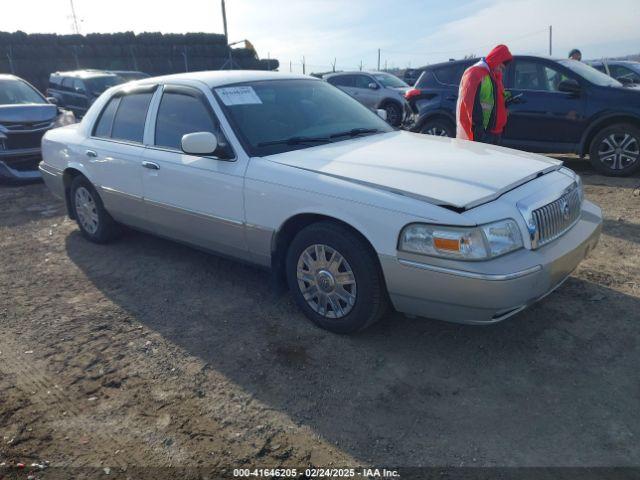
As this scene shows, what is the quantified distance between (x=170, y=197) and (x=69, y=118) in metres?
6.09

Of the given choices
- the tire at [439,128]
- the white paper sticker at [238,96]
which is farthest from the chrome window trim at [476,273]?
the tire at [439,128]

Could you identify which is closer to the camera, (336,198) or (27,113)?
(336,198)

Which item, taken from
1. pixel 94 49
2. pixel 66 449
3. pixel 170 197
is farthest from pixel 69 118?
pixel 94 49

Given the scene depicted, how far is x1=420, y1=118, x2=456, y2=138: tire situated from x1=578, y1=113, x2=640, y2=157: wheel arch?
193 centimetres

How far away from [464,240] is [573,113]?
19.0 feet

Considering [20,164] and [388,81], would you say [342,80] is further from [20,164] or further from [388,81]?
[20,164]

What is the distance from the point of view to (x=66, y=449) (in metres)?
2.61

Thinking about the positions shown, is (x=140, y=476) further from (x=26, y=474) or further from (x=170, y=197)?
(x=170, y=197)

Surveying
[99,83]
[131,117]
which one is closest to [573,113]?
[131,117]

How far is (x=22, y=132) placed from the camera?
27.2 feet

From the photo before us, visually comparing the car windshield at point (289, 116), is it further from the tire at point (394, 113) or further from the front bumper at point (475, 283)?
the tire at point (394, 113)

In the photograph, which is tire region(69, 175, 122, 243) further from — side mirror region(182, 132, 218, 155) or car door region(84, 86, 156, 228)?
side mirror region(182, 132, 218, 155)

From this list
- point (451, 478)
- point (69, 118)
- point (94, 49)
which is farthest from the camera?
point (94, 49)

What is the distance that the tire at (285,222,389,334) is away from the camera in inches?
126
